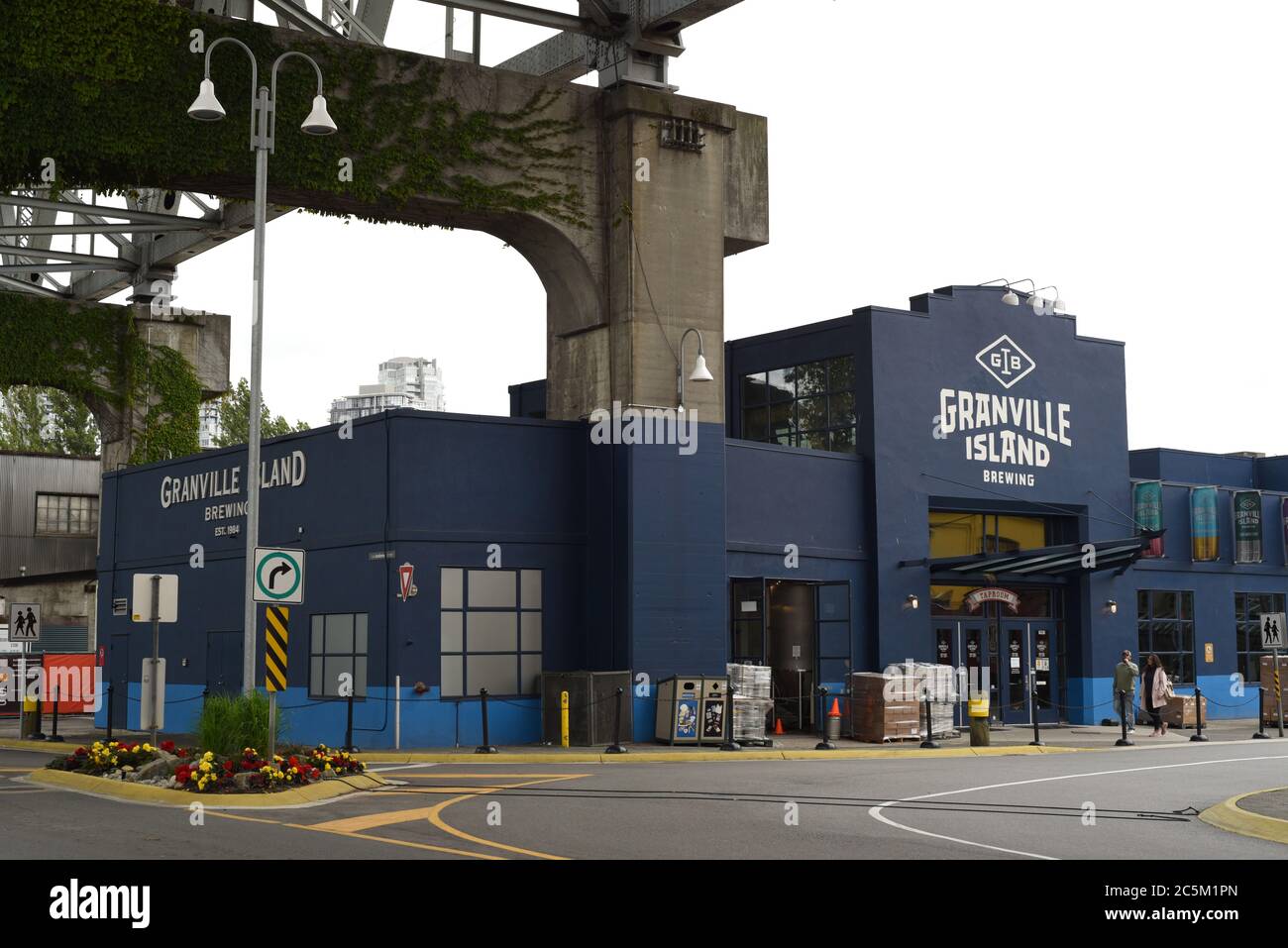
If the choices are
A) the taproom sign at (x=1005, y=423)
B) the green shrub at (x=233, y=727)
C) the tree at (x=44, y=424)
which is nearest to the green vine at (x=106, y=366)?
the taproom sign at (x=1005, y=423)

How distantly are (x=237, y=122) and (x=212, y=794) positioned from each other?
506 inches

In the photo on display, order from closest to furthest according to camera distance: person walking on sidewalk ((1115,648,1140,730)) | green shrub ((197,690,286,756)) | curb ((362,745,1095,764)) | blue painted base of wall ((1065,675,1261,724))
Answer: green shrub ((197,690,286,756)) < curb ((362,745,1095,764)) < person walking on sidewalk ((1115,648,1140,730)) < blue painted base of wall ((1065,675,1261,724))

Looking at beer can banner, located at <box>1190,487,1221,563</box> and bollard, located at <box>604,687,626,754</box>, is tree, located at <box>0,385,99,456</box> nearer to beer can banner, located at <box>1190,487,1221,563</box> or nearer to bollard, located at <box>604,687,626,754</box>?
beer can banner, located at <box>1190,487,1221,563</box>

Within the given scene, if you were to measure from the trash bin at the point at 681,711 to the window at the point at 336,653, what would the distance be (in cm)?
519

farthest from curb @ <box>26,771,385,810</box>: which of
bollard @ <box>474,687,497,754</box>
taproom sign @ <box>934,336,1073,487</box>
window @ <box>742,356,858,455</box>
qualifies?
taproom sign @ <box>934,336,1073,487</box>

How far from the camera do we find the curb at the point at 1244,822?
47.6ft

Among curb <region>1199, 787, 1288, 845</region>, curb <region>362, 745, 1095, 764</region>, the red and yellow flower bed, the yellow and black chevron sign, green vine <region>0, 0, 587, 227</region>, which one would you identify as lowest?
curb <region>362, 745, 1095, 764</region>

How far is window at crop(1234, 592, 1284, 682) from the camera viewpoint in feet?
130

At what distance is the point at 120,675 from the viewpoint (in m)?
35.7

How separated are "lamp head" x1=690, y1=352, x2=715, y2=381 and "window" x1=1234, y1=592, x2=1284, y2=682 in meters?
18.6

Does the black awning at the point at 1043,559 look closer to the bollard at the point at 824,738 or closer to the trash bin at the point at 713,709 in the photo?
the bollard at the point at 824,738

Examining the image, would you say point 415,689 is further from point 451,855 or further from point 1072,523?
point 1072,523
